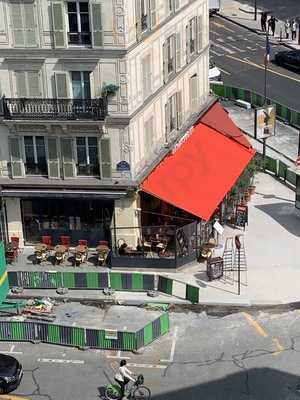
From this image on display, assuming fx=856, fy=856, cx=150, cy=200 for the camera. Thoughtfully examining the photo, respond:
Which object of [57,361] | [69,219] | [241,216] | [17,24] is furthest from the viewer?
[241,216]

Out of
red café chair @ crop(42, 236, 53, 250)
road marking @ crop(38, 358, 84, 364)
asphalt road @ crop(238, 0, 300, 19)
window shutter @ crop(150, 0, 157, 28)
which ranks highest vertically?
window shutter @ crop(150, 0, 157, 28)

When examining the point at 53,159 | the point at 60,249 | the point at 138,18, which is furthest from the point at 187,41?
the point at 60,249

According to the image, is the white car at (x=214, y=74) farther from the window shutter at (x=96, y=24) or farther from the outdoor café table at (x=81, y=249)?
the window shutter at (x=96, y=24)

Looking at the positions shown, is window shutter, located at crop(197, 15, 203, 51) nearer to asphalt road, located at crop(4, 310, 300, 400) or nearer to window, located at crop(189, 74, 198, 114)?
window, located at crop(189, 74, 198, 114)

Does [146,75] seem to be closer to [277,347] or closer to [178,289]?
[178,289]

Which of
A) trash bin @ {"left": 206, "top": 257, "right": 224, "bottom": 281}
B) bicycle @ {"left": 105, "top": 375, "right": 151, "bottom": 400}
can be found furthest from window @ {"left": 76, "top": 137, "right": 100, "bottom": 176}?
bicycle @ {"left": 105, "top": 375, "right": 151, "bottom": 400}

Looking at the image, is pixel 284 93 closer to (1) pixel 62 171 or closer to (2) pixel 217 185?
(2) pixel 217 185
